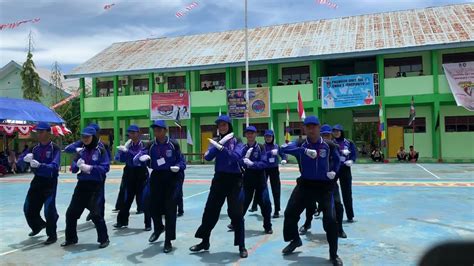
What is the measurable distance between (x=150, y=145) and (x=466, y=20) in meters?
27.3

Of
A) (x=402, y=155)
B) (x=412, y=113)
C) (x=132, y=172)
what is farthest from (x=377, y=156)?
(x=132, y=172)

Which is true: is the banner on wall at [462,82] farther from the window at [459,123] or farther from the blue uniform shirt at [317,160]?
the blue uniform shirt at [317,160]

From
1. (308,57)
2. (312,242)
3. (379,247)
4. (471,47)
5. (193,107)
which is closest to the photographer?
(379,247)

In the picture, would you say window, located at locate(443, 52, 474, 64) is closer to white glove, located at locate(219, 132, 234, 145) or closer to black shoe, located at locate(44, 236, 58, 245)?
white glove, located at locate(219, 132, 234, 145)

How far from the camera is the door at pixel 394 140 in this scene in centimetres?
2933

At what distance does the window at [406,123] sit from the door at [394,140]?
0.26 meters

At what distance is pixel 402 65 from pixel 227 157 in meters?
25.3

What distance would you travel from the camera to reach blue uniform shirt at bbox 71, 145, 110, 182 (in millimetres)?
7336

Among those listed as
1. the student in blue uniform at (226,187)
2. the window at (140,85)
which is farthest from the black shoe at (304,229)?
the window at (140,85)

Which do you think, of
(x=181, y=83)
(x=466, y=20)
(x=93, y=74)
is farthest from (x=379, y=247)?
(x=93, y=74)

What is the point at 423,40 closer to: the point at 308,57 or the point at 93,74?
the point at 308,57

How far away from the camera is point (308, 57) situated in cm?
2914

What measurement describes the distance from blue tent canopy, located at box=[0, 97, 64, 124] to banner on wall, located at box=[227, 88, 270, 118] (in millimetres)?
10991

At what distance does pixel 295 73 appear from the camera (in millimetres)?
31719
